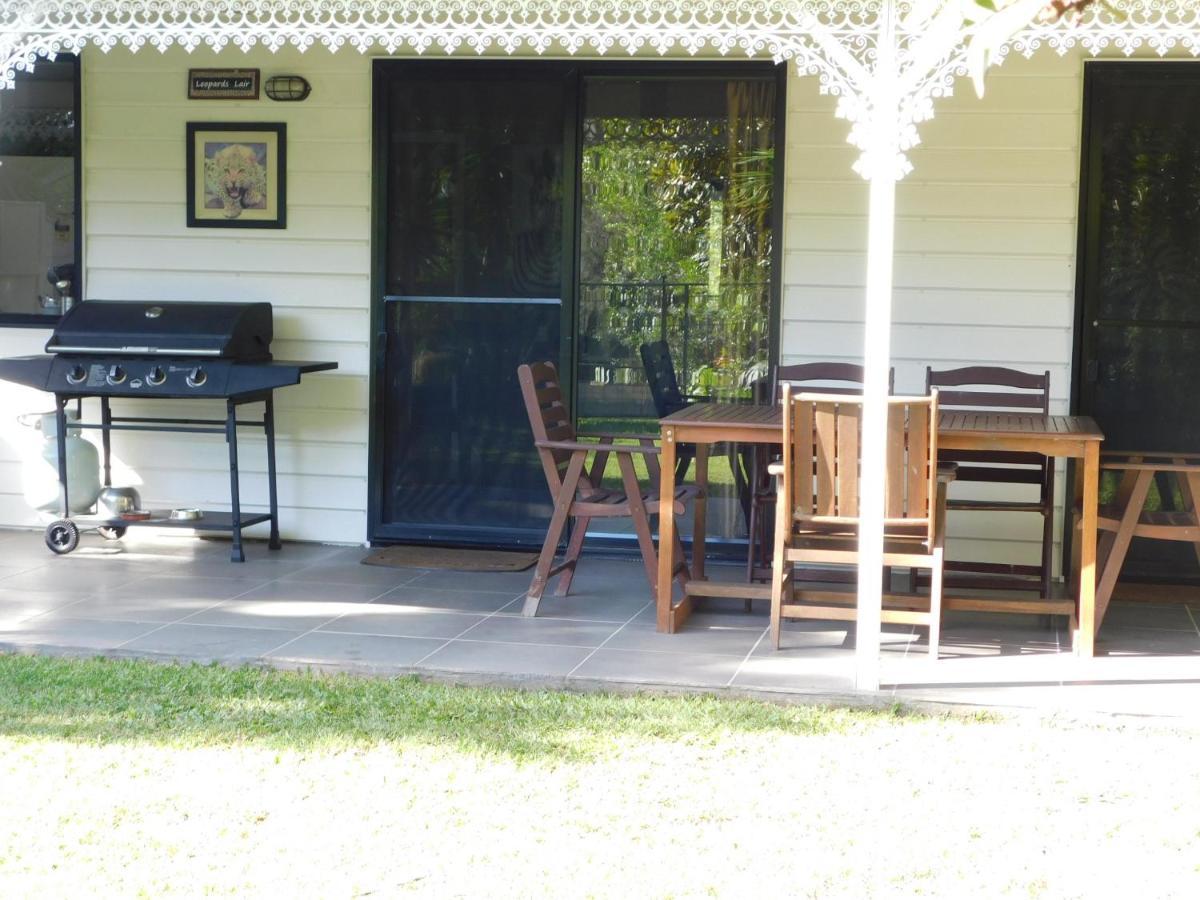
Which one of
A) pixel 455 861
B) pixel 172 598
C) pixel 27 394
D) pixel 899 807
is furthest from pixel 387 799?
pixel 27 394

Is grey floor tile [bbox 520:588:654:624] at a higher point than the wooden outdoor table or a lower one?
lower

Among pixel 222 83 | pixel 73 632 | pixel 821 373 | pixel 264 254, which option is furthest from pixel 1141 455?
pixel 222 83

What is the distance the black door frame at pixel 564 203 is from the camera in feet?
21.1

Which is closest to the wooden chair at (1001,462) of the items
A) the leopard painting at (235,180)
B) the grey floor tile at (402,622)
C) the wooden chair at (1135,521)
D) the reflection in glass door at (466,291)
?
the wooden chair at (1135,521)

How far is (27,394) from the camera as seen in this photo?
23.5 ft

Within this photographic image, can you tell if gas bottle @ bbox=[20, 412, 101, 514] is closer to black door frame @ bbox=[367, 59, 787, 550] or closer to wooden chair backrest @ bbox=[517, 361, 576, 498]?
black door frame @ bbox=[367, 59, 787, 550]

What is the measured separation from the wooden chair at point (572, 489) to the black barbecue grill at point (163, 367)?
4.57 ft

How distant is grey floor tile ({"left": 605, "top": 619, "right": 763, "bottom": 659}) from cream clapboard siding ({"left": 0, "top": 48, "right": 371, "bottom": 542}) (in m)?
2.18

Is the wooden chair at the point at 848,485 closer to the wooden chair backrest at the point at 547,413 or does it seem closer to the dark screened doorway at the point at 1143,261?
the wooden chair backrest at the point at 547,413

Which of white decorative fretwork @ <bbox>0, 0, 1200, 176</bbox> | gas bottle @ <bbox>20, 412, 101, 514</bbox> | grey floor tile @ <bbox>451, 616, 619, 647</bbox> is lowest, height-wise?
grey floor tile @ <bbox>451, 616, 619, 647</bbox>

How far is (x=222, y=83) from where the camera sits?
22.5 ft

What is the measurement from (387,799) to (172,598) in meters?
2.50

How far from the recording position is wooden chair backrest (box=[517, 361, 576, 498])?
5277 millimetres

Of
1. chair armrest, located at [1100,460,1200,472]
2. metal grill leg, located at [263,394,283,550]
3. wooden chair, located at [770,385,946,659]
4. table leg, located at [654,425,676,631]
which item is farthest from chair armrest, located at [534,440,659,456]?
metal grill leg, located at [263,394,283,550]
